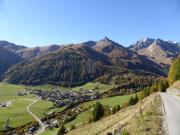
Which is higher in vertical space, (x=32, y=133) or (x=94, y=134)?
(x=94, y=134)

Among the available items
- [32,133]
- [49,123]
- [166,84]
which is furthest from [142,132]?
[49,123]

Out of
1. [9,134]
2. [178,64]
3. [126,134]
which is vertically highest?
[178,64]

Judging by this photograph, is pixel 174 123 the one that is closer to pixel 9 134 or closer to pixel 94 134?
pixel 94 134

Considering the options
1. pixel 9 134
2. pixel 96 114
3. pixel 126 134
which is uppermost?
pixel 126 134

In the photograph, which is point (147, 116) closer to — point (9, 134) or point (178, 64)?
point (178, 64)

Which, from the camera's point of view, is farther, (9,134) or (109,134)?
(9,134)

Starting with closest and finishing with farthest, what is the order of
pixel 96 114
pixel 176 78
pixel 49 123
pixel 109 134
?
pixel 109 134
pixel 96 114
pixel 176 78
pixel 49 123

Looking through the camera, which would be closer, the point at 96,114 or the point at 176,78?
the point at 96,114

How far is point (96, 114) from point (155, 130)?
Answer: 8393 centimetres

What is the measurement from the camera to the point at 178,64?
A: 132 metres

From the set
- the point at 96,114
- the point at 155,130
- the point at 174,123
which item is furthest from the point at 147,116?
the point at 96,114

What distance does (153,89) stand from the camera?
13088 centimetres

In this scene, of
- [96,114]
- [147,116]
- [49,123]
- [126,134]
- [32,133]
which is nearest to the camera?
[126,134]

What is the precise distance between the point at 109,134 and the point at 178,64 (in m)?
101
